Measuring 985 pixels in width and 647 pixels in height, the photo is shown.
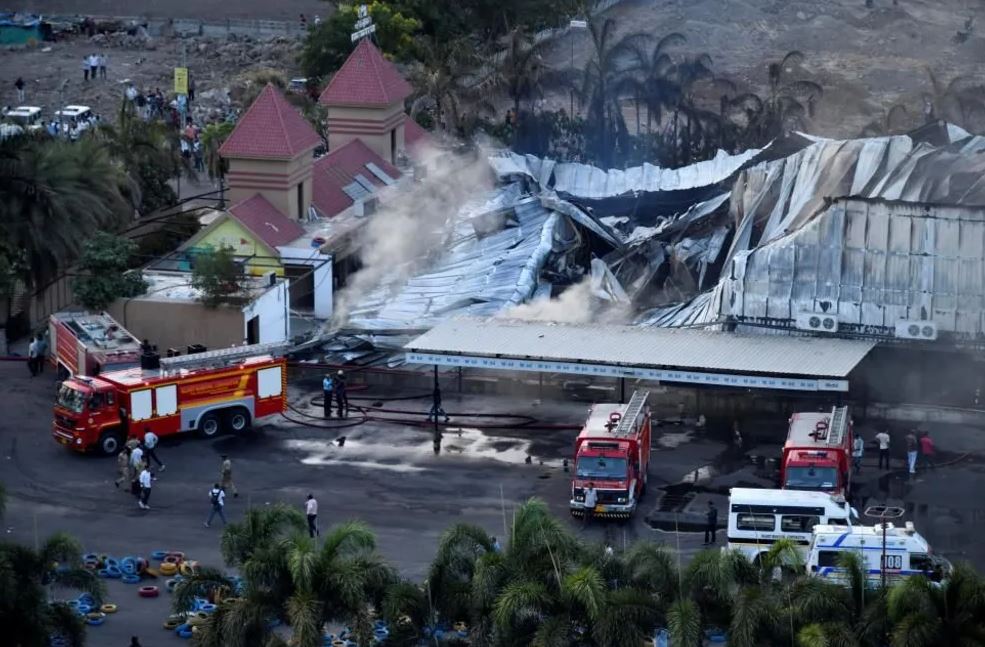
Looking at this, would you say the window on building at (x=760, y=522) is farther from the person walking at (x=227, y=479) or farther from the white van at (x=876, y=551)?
the person walking at (x=227, y=479)

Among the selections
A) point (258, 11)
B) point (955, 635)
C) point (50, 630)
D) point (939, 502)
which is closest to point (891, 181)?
point (939, 502)

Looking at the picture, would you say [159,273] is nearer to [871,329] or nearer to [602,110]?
[871,329]

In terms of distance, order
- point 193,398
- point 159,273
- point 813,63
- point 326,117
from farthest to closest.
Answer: point 813,63 < point 326,117 < point 159,273 < point 193,398

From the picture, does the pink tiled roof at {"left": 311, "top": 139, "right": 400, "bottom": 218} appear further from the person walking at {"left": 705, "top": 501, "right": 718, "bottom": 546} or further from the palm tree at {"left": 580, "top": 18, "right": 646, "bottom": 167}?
the person walking at {"left": 705, "top": 501, "right": 718, "bottom": 546}

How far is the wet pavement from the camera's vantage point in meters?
42.5

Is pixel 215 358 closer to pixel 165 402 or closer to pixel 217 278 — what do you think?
pixel 165 402

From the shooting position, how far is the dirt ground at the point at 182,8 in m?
110

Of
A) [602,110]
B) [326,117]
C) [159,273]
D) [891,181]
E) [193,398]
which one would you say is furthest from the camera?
[602,110]

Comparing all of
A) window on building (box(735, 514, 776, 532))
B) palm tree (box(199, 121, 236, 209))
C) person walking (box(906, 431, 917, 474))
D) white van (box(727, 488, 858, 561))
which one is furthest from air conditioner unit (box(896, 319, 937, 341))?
palm tree (box(199, 121, 236, 209))

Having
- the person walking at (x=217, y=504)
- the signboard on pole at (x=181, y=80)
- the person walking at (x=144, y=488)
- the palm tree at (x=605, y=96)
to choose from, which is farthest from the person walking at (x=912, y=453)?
the signboard on pole at (x=181, y=80)

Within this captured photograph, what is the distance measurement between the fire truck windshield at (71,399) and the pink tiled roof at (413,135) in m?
27.2

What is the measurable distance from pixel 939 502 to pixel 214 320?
64.1 ft

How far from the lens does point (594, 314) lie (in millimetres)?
56844

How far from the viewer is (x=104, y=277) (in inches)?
2169
